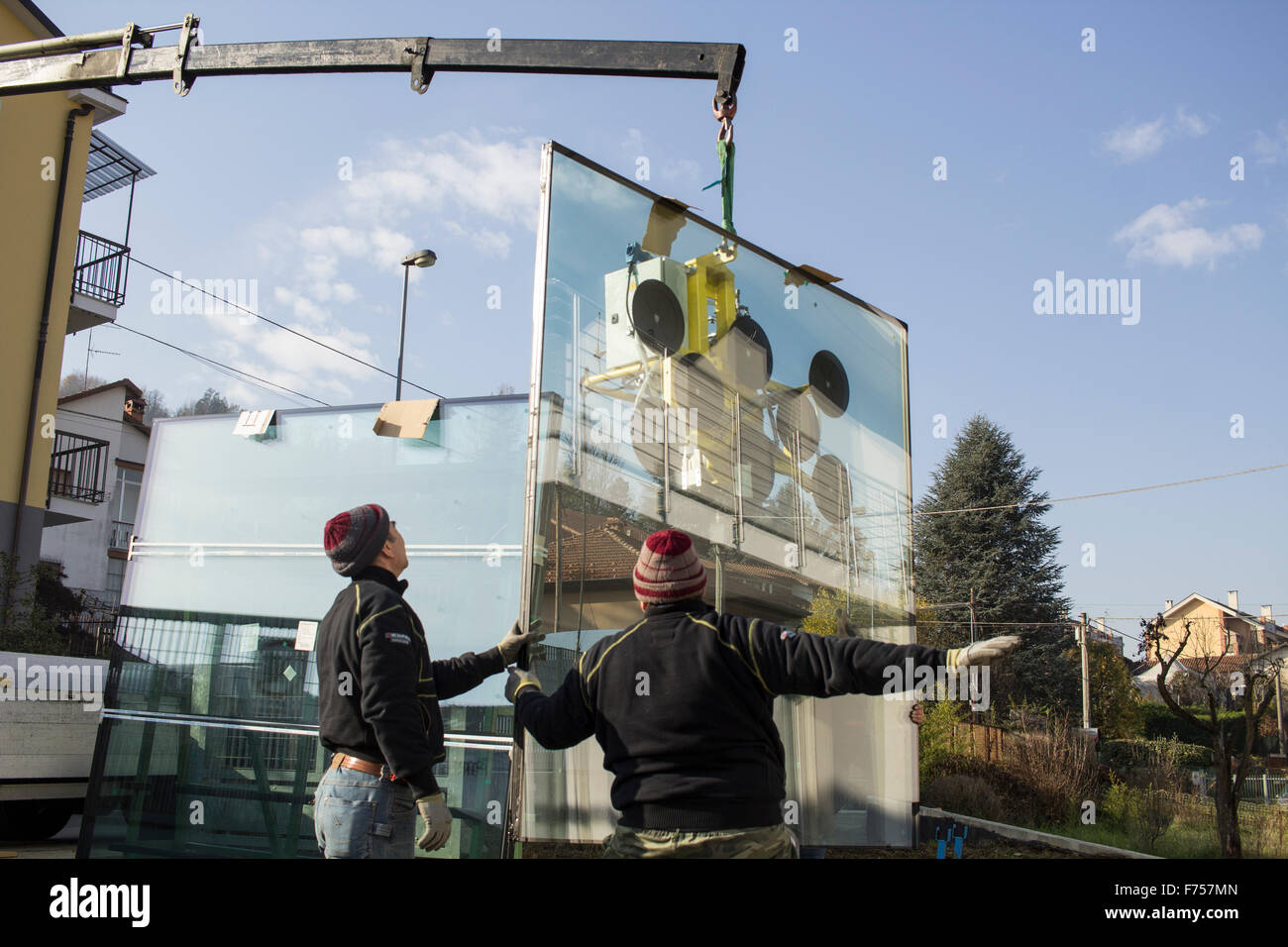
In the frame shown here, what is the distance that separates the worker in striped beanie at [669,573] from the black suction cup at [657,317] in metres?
1.80

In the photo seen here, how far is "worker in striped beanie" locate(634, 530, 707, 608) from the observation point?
3062 mm

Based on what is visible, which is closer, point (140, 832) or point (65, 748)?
point (140, 832)

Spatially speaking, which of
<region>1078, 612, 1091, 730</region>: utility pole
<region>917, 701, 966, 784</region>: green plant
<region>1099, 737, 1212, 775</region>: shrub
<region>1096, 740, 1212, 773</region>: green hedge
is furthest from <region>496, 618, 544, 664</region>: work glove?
<region>1078, 612, 1091, 730</region>: utility pole

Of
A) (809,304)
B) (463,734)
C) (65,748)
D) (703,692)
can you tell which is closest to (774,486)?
(809,304)

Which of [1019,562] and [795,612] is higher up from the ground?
[1019,562]

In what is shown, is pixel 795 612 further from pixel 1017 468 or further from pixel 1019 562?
pixel 1017 468

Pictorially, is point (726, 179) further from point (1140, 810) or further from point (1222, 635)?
point (1222, 635)

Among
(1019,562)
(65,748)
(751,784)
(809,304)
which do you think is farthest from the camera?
(1019,562)

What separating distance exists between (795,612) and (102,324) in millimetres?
17969

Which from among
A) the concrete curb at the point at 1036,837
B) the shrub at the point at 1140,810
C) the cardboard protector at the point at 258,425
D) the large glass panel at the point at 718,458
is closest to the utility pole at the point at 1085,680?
the shrub at the point at 1140,810

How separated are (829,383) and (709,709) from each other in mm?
3457

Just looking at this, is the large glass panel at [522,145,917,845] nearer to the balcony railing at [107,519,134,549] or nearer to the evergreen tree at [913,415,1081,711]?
the evergreen tree at [913,415,1081,711]

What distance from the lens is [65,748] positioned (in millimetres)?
7570
